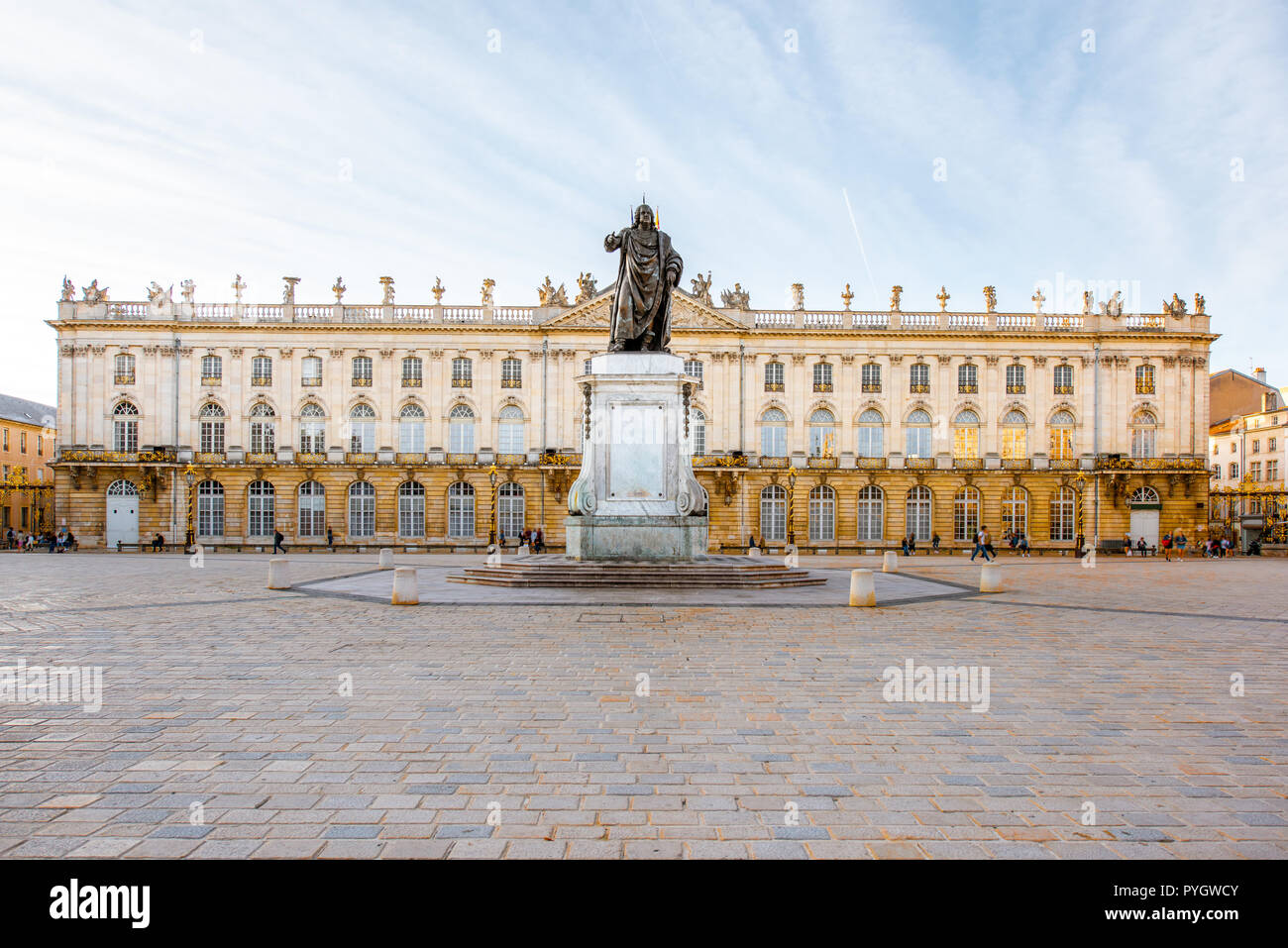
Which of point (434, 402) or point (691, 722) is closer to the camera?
point (691, 722)

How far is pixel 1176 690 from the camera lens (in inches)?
281

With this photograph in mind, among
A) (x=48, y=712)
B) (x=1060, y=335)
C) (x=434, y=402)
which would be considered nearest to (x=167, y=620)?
(x=48, y=712)

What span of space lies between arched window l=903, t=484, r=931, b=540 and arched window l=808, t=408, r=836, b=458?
5361 millimetres

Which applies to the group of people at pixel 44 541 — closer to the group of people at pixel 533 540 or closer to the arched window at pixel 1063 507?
the group of people at pixel 533 540

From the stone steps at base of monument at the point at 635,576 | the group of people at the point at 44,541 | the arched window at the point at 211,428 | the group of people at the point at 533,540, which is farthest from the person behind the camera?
the arched window at the point at 211,428

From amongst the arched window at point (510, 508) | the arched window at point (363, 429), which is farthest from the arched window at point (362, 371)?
the arched window at point (510, 508)

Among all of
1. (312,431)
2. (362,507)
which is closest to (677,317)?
(362,507)

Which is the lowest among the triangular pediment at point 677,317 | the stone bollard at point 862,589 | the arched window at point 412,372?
the stone bollard at point 862,589

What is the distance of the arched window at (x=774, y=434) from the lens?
146 feet

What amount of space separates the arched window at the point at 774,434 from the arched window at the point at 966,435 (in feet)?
33.9
